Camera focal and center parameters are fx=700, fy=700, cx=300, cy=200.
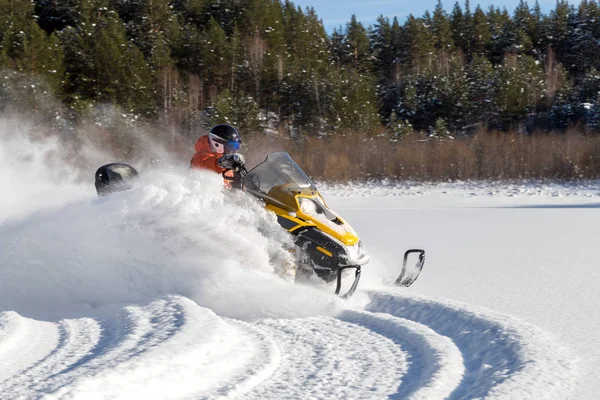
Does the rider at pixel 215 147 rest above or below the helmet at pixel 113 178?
above

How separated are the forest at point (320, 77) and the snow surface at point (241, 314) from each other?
75.1ft

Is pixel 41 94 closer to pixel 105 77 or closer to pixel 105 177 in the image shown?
pixel 105 77

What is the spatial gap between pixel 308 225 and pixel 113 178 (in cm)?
212

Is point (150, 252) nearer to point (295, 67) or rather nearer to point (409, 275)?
point (409, 275)

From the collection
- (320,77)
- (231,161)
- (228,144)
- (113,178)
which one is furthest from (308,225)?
(320,77)

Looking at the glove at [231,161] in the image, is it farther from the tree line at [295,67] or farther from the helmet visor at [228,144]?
the tree line at [295,67]

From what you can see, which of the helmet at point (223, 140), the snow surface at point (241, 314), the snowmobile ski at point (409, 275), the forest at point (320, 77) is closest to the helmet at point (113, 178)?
the snow surface at point (241, 314)

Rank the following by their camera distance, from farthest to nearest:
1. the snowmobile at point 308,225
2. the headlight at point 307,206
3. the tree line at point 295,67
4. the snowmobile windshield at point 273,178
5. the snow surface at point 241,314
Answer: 1. the tree line at point 295,67
2. the snowmobile windshield at point 273,178
3. the headlight at point 307,206
4. the snowmobile at point 308,225
5. the snow surface at point 241,314

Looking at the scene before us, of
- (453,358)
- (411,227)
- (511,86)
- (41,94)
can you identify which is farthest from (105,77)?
(453,358)

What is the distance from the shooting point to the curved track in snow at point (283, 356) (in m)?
3.25

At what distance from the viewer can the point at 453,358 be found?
3738mm

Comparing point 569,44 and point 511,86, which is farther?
point 569,44

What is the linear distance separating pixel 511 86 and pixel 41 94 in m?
33.1

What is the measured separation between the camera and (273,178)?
604 cm
